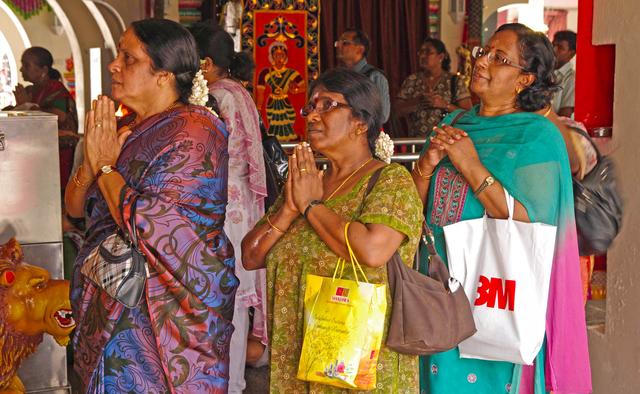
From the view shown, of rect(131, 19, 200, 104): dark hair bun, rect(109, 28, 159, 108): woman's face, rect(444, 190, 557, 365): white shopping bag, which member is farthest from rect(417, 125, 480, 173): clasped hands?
rect(109, 28, 159, 108): woman's face

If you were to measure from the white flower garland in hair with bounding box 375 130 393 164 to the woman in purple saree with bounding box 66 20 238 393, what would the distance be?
0.50 m

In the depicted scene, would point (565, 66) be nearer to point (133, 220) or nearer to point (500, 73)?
point (500, 73)

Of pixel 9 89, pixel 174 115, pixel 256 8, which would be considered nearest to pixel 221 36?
pixel 174 115

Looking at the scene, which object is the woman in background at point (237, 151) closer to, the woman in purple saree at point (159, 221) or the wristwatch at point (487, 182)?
the woman in purple saree at point (159, 221)

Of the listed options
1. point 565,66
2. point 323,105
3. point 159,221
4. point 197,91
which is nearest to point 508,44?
point 323,105

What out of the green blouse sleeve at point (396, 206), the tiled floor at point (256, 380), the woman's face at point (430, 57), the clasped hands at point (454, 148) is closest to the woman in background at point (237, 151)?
the tiled floor at point (256, 380)

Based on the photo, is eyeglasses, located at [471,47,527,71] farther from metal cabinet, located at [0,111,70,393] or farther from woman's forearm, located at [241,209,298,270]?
metal cabinet, located at [0,111,70,393]

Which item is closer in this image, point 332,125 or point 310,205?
point 310,205

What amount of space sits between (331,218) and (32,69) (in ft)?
17.3

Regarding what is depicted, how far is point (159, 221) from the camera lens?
117 inches

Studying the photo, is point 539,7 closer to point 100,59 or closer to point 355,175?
point 100,59

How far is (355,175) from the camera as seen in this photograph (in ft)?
9.90

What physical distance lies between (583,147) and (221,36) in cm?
199

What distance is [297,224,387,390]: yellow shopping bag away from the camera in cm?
276
